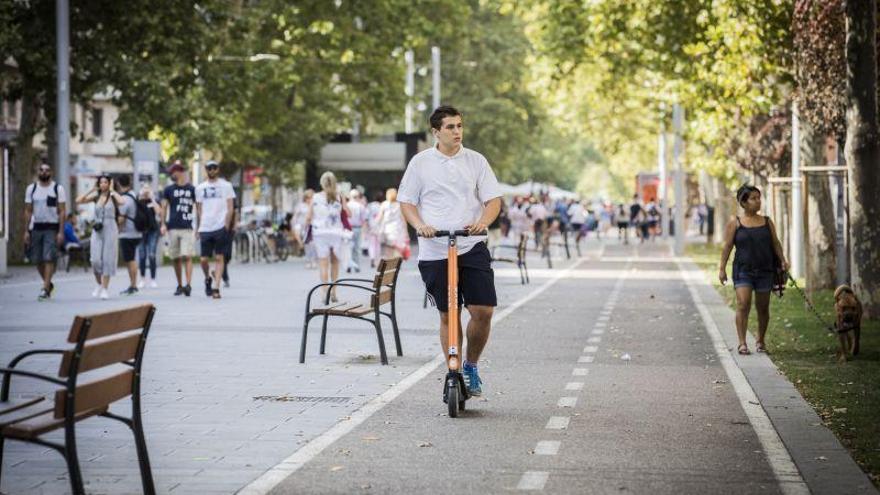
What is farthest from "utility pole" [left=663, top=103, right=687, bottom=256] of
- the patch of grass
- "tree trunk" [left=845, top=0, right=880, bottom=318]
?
"tree trunk" [left=845, top=0, right=880, bottom=318]

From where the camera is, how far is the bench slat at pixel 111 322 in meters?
6.57

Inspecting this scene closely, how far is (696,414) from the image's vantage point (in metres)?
10.9

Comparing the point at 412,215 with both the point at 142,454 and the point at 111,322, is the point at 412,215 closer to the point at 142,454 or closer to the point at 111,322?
the point at 142,454

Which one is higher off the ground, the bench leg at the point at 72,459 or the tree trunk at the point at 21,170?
the tree trunk at the point at 21,170

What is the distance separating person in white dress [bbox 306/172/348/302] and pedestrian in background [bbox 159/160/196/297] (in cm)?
194

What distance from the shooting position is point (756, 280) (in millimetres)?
15680

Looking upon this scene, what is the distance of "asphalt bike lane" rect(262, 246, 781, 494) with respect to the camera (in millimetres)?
8133

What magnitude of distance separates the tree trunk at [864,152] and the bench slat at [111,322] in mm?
13176

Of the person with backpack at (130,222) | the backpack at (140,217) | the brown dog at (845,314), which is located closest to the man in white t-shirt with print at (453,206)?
the brown dog at (845,314)

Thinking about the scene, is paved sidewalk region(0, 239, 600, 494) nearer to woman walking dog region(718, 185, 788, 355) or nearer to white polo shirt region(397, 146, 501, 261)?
white polo shirt region(397, 146, 501, 261)

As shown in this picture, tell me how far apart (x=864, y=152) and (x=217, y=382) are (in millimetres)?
9178

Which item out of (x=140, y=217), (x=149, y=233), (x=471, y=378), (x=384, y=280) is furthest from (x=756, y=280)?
(x=149, y=233)

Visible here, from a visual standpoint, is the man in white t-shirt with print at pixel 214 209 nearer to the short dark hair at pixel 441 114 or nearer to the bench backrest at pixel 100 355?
the short dark hair at pixel 441 114

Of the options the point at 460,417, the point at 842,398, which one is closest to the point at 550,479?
the point at 460,417
